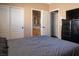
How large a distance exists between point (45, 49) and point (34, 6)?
44 centimetres

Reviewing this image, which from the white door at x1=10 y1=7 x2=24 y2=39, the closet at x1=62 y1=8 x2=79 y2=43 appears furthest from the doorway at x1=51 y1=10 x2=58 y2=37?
the white door at x1=10 y1=7 x2=24 y2=39

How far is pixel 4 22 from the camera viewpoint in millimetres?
1217

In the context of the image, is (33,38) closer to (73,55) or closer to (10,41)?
(10,41)

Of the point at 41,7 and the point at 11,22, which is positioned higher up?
the point at 41,7

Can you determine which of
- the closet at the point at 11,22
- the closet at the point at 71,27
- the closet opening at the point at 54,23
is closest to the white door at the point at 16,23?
the closet at the point at 11,22

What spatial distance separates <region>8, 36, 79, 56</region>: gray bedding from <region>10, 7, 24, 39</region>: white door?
0.21ft

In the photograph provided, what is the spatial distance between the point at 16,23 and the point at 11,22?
0.05 metres

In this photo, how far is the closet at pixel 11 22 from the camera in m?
1.21

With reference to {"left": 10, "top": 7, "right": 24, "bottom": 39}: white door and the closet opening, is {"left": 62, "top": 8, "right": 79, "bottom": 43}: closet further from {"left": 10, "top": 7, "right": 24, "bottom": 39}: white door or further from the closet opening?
{"left": 10, "top": 7, "right": 24, "bottom": 39}: white door

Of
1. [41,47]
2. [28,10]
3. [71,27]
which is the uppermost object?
[28,10]

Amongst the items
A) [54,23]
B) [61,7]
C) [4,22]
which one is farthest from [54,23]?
[4,22]

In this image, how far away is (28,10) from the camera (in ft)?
4.11

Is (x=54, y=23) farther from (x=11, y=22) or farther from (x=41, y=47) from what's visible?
(x=11, y=22)

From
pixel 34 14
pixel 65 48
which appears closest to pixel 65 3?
pixel 34 14
